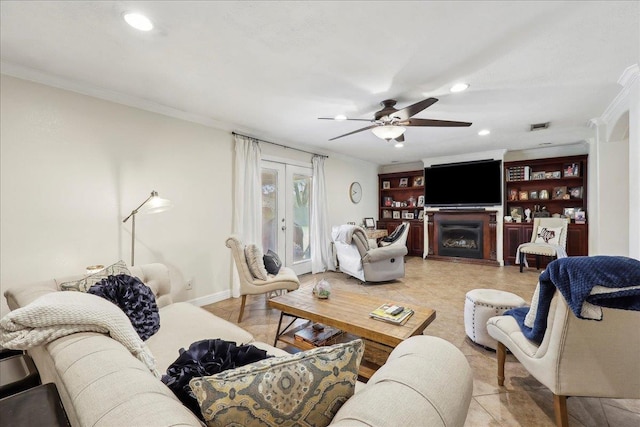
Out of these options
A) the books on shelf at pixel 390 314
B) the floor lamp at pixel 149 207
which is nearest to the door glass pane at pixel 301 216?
the floor lamp at pixel 149 207

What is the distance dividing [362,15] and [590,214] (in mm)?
5560

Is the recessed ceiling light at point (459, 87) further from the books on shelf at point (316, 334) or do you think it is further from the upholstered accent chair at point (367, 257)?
the books on shelf at point (316, 334)

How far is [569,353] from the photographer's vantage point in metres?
1.37

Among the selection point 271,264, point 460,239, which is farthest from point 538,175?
point 271,264

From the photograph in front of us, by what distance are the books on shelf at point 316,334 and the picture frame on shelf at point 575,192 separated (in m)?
5.75

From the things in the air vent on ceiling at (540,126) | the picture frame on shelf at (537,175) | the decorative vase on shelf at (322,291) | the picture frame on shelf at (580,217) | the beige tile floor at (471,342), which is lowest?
the beige tile floor at (471,342)

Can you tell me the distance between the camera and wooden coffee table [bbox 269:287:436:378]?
5.97 feet

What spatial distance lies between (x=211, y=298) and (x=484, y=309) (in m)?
3.06

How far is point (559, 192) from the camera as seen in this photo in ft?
18.0

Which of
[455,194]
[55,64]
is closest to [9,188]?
[55,64]

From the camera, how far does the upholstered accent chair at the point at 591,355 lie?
4.38 feet

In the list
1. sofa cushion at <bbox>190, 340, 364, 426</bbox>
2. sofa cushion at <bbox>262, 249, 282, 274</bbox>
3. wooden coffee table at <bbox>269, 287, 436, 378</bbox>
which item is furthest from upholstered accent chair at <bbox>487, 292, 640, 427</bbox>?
sofa cushion at <bbox>262, 249, 282, 274</bbox>

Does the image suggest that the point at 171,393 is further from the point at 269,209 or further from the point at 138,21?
the point at 269,209

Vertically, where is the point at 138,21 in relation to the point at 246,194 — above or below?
above
